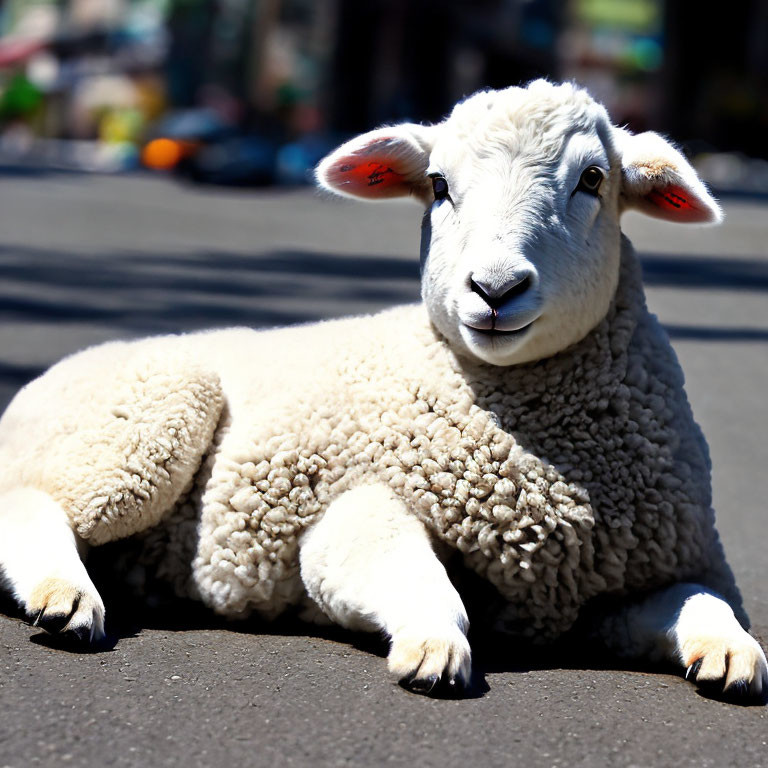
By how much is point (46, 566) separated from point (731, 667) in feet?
5.34

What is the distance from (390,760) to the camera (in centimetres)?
274

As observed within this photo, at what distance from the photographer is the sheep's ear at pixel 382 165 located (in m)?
3.76

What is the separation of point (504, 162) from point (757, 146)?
40.6m

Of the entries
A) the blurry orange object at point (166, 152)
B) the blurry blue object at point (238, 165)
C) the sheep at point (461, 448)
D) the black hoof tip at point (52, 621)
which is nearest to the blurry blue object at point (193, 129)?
the blurry orange object at point (166, 152)

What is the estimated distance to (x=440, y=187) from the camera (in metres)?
3.64

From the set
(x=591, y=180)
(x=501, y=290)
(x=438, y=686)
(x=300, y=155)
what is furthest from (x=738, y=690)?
(x=300, y=155)

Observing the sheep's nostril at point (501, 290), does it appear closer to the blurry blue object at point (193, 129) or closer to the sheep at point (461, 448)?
the sheep at point (461, 448)

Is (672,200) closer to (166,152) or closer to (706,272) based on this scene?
(706,272)

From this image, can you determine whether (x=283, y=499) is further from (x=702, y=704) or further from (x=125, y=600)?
(x=702, y=704)

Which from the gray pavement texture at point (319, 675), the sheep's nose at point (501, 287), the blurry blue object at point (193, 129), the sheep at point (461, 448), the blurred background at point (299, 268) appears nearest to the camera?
the gray pavement texture at point (319, 675)

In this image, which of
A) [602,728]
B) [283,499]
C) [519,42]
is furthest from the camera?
[519,42]

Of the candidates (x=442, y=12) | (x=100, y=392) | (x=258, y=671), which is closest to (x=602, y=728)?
(x=258, y=671)

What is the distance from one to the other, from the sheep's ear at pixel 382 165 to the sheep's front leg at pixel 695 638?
1.27 metres

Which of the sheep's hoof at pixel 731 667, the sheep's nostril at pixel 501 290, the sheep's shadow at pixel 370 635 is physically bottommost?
the sheep's shadow at pixel 370 635
